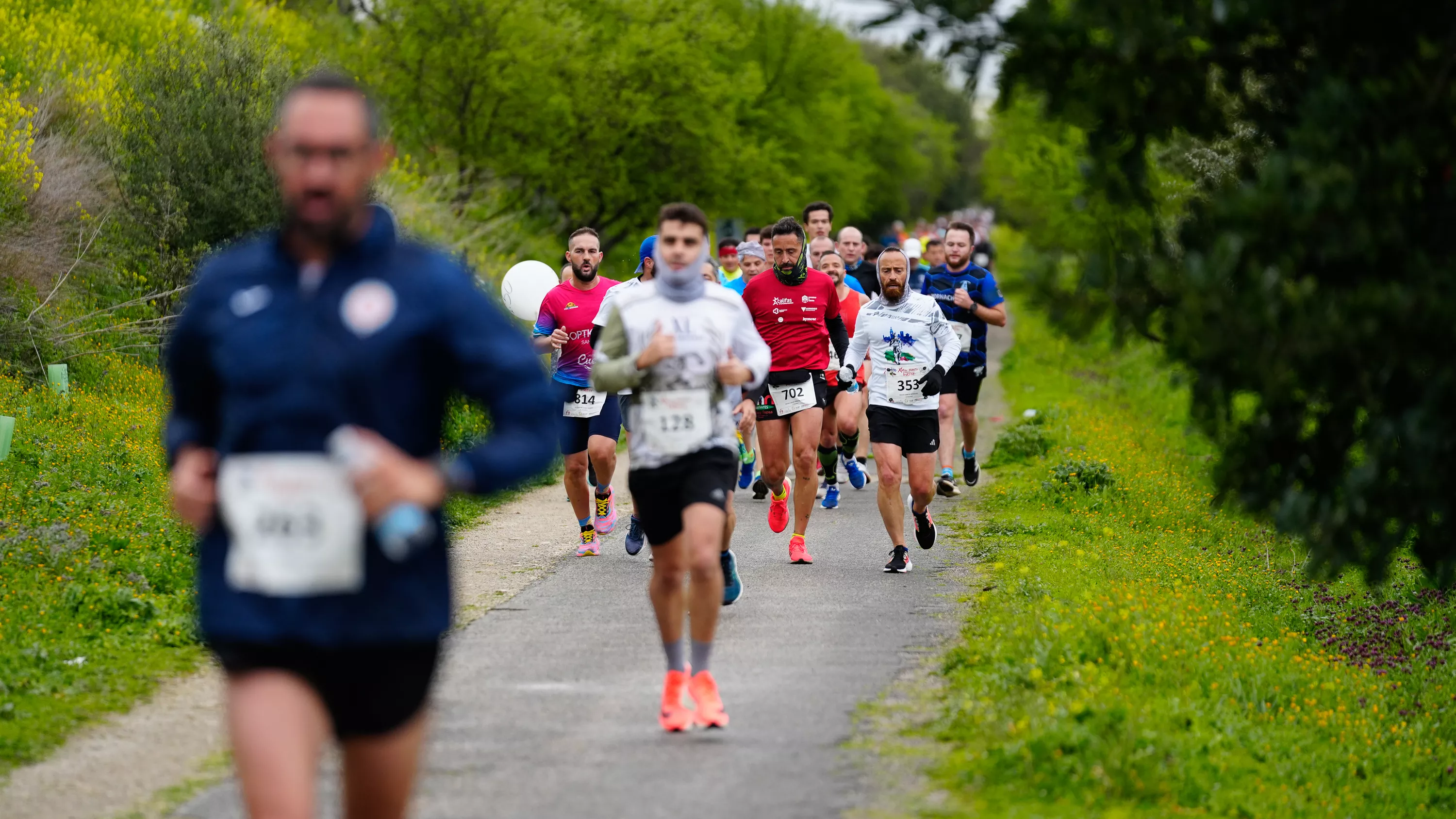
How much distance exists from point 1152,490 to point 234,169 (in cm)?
1112

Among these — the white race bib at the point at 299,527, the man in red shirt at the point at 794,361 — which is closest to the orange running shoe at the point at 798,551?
the man in red shirt at the point at 794,361

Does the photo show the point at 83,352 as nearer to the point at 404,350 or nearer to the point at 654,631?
the point at 654,631

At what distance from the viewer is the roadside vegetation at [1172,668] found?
6.52 meters

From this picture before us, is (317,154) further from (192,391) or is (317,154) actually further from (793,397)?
(793,397)

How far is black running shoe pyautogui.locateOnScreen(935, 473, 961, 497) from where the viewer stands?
16000 millimetres

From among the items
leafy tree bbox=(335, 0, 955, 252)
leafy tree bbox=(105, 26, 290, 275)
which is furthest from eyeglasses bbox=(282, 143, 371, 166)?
leafy tree bbox=(335, 0, 955, 252)

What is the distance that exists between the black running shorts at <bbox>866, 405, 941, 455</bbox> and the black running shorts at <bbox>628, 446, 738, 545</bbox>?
4.48m

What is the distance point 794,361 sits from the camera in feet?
40.1

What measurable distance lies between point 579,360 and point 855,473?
16.3ft

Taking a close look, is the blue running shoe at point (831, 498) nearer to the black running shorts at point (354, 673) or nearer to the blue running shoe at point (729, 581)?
the blue running shoe at point (729, 581)

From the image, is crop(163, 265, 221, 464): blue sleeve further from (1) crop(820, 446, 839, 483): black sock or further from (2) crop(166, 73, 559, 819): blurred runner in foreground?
(1) crop(820, 446, 839, 483): black sock

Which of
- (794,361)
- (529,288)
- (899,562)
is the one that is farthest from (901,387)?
(529,288)

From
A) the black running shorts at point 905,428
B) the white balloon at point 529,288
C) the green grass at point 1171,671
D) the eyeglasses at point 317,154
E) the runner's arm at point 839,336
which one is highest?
the eyeglasses at point 317,154

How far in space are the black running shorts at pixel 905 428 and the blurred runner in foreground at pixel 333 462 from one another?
7946mm
